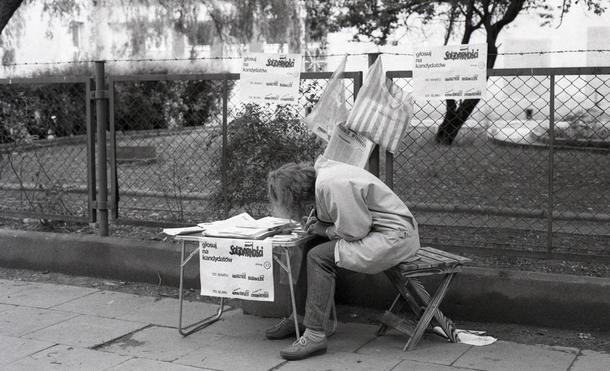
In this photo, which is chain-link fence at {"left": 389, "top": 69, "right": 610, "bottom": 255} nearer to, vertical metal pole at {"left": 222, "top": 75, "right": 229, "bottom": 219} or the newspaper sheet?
the newspaper sheet

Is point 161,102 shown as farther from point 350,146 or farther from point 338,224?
point 338,224

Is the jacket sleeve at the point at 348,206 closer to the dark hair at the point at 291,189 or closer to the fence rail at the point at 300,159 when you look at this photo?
the dark hair at the point at 291,189

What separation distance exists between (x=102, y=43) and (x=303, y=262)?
690 inches

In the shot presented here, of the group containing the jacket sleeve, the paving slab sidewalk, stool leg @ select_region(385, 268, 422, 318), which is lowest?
the paving slab sidewalk

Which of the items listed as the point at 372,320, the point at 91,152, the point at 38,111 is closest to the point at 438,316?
the point at 372,320

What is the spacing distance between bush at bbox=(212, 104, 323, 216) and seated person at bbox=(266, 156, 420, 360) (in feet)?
3.76

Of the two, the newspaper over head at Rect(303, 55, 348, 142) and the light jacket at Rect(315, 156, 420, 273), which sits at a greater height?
the newspaper over head at Rect(303, 55, 348, 142)

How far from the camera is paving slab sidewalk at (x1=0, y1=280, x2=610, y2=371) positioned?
176 inches

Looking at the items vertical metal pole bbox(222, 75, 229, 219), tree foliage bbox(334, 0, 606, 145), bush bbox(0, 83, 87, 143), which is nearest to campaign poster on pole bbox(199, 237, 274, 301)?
vertical metal pole bbox(222, 75, 229, 219)

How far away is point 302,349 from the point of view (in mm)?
4562

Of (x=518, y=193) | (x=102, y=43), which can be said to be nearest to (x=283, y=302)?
(x=518, y=193)

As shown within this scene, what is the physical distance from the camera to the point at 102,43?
21203 millimetres

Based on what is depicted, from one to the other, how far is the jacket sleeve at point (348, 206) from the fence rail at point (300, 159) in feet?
3.65

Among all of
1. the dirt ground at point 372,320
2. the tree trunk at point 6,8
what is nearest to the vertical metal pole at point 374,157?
the dirt ground at point 372,320
